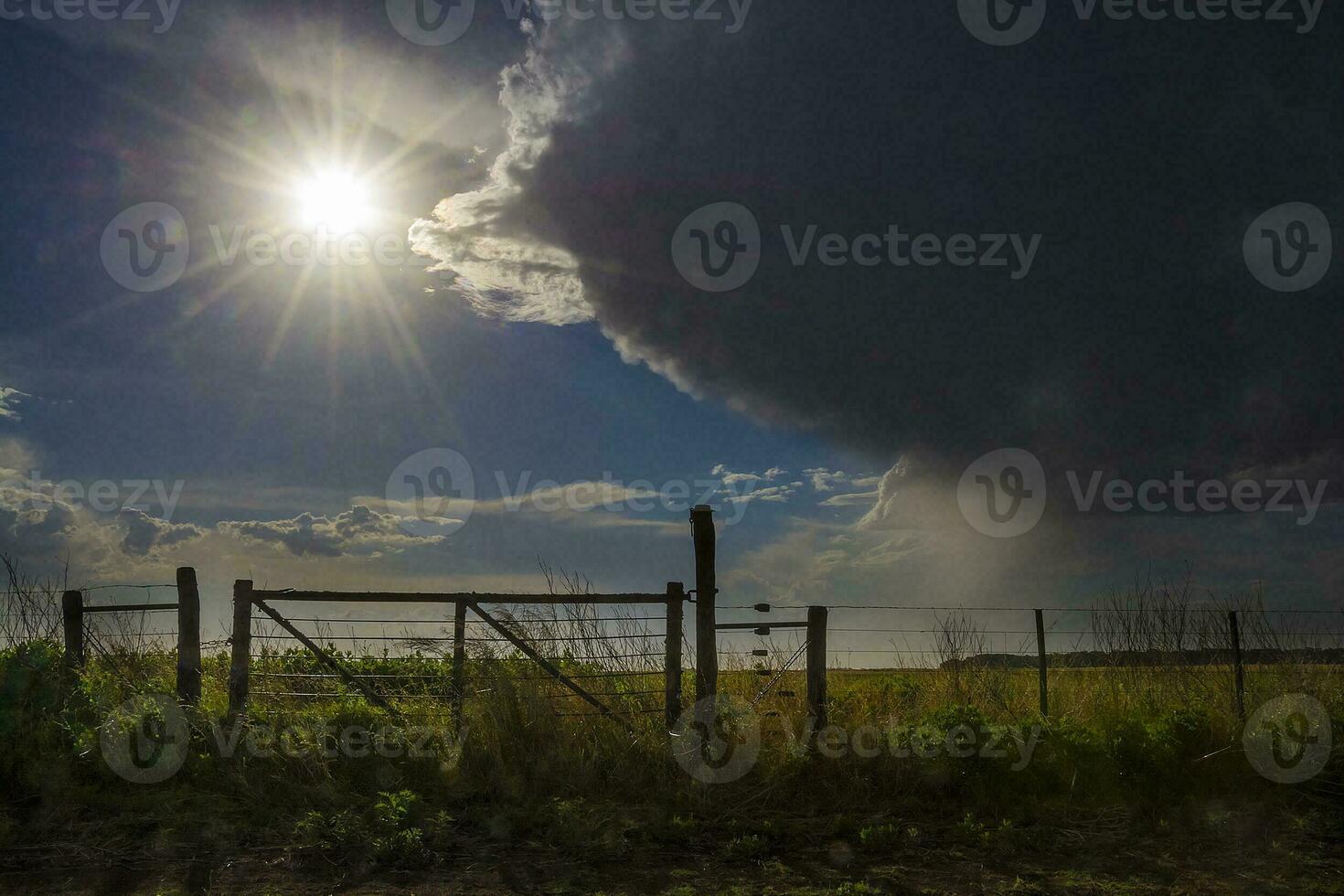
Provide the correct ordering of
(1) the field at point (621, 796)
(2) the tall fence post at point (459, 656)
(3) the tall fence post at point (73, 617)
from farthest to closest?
(3) the tall fence post at point (73, 617)
(2) the tall fence post at point (459, 656)
(1) the field at point (621, 796)

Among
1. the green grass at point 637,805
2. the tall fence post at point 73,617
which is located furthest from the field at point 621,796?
the tall fence post at point 73,617

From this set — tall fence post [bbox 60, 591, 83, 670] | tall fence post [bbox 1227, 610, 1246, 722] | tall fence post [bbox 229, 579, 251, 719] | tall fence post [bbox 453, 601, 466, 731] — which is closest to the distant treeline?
tall fence post [bbox 1227, 610, 1246, 722]

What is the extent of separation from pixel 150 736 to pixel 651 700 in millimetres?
4829

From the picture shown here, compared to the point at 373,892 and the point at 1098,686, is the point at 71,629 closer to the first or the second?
the point at 373,892

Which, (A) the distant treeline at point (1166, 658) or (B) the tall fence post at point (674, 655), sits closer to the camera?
(B) the tall fence post at point (674, 655)

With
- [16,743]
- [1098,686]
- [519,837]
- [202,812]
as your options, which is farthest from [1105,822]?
[16,743]

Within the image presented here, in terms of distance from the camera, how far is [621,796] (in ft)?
26.7

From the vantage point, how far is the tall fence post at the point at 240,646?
30.8 feet

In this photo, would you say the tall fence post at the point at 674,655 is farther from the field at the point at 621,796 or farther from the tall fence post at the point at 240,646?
the tall fence post at the point at 240,646

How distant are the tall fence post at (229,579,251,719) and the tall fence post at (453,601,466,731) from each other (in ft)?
7.13

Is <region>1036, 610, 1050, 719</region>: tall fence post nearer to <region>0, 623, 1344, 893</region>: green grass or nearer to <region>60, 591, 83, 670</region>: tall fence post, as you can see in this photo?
<region>0, 623, 1344, 893</region>: green grass

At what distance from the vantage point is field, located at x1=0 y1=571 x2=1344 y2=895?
6.59 m

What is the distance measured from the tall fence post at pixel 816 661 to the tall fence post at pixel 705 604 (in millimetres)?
1016

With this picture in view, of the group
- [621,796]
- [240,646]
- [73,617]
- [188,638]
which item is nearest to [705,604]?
[621,796]
